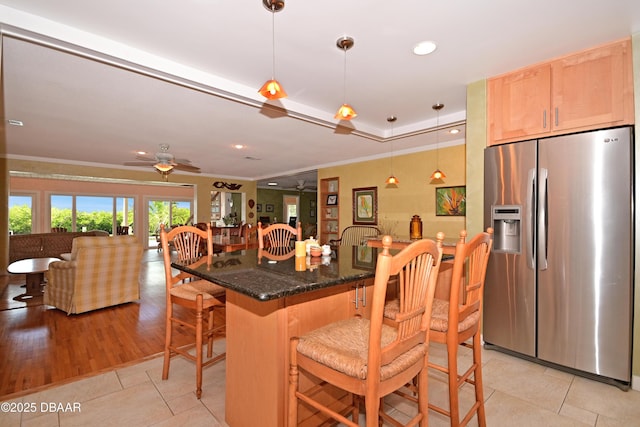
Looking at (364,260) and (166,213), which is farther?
(166,213)

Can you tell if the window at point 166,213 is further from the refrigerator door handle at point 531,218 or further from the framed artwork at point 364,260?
the refrigerator door handle at point 531,218

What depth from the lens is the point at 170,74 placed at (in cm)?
261

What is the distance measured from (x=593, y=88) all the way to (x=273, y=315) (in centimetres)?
288

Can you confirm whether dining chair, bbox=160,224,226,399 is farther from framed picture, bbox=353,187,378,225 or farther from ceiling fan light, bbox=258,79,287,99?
framed picture, bbox=353,187,378,225

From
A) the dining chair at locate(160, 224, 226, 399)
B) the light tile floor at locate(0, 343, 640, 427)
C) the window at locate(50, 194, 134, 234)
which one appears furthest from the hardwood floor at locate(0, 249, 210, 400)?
the window at locate(50, 194, 134, 234)

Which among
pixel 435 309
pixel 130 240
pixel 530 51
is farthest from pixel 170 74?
pixel 530 51

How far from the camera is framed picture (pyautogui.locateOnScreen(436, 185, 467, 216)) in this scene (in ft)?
16.5

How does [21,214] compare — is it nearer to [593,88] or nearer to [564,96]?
[564,96]

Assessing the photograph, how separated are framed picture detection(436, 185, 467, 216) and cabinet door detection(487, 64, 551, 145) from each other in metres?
2.38

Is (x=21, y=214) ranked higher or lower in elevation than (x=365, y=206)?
lower

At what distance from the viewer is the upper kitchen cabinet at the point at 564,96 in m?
2.22

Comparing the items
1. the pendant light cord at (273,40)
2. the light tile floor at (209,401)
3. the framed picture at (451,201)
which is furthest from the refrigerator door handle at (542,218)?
the framed picture at (451,201)

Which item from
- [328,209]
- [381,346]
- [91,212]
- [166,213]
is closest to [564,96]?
[381,346]

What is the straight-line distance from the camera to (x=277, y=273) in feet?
4.91
